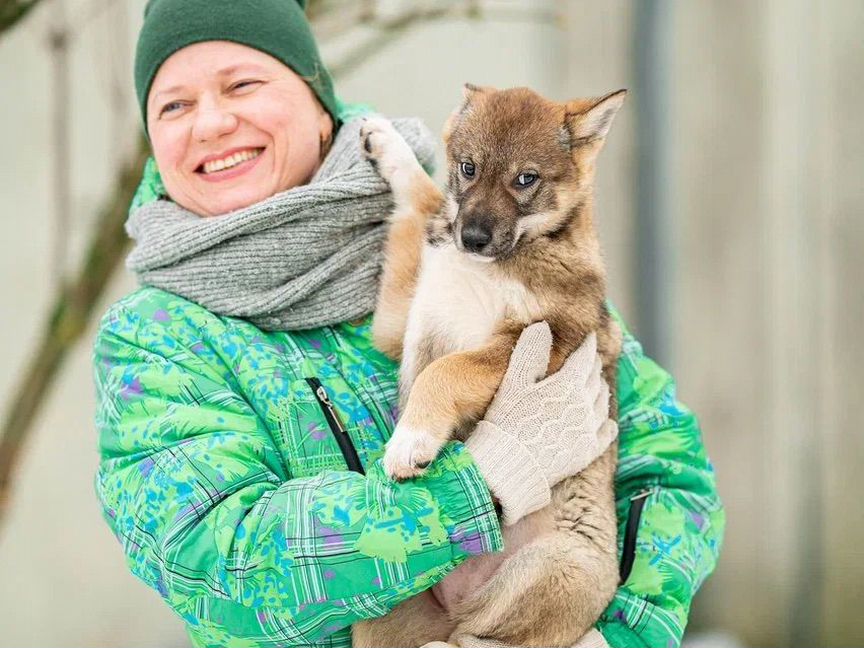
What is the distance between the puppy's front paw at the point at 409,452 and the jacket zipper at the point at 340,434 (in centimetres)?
14

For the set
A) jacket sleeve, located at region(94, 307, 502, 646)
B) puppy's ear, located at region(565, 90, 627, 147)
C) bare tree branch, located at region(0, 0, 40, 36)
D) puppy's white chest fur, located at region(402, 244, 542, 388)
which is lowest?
jacket sleeve, located at region(94, 307, 502, 646)

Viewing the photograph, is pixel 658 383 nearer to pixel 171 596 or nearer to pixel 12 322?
pixel 171 596

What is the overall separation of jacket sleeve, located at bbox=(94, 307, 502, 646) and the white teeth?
70 cm

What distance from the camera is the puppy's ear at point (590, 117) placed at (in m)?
2.60

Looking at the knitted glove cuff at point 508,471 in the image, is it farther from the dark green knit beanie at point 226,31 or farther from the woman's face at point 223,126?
the dark green knit beanie at point 226,31

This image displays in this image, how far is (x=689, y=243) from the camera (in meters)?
5.63

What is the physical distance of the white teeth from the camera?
2678mm

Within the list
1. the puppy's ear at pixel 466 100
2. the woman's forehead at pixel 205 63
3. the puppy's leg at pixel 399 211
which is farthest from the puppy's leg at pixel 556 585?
the woman's forehead at pixel 205 63

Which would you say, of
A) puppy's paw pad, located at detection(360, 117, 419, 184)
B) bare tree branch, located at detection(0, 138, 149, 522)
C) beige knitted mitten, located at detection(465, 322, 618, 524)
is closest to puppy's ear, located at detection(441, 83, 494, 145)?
puppy's paw pad, located at detection(360, 117, 419, 184)

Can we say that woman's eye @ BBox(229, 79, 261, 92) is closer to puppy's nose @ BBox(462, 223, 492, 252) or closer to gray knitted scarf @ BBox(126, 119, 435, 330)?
gray knitted scarf @ BBox(126, 119, 435, 330)

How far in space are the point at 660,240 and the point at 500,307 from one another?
3321 millimetres

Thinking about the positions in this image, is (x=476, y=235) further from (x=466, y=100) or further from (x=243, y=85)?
(x=243, y=85)

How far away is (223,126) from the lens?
261cm

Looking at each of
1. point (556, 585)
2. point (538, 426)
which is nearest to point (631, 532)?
point (556, 585)
